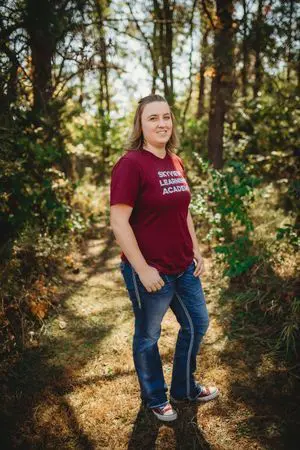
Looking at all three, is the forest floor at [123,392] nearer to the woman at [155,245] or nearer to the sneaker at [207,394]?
the sneaker at [207,394]

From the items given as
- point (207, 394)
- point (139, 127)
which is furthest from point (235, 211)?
point (139, 127)

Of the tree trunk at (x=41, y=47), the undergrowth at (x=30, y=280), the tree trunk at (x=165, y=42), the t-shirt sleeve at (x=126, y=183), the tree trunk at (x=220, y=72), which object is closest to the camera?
the t-shirt sleeve at (x=126, y=183)

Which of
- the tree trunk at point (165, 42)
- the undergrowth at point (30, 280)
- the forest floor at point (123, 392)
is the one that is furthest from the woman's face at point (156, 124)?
the tree trunk at point (165, 42)

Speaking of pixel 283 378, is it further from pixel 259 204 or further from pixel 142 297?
pixel 259 204

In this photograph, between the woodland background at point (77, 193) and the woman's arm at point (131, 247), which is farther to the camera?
the woodland background at point (77, 193)

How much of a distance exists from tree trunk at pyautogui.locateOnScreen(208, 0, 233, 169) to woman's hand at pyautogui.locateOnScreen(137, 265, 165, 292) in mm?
5062

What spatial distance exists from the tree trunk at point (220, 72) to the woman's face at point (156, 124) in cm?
437

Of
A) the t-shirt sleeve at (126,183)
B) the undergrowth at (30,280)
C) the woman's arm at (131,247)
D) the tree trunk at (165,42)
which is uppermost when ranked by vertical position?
the tree trunk at (165,42)

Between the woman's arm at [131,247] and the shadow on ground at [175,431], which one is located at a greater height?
the woman's arm at [131,247]

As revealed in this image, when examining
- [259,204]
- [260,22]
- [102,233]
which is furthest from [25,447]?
[260,22]

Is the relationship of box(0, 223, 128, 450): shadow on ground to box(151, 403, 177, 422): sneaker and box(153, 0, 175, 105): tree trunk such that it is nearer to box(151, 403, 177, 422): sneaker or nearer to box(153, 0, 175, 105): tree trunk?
box(151, 403, 177, 422): sneaker

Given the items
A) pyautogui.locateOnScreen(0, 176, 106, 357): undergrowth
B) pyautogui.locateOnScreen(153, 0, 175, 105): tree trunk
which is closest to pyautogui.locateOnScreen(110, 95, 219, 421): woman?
pyautogui.locateOnScreen(0, 176, 106, 357): undergrowth

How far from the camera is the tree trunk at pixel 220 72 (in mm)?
5918

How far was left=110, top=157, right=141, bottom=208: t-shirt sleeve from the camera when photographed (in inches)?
77.4
